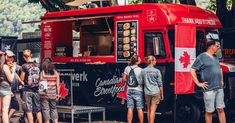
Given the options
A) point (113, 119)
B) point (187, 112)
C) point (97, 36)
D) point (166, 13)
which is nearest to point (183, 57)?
point (166, 13)

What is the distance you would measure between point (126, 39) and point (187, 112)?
2.42 m

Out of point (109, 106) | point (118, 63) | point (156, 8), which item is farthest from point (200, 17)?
point (109, 106)

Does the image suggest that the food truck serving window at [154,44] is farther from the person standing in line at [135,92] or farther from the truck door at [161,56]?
the person standing in line at [135,92]

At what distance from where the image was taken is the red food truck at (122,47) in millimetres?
13930

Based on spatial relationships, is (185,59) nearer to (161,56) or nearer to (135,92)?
(161,56)

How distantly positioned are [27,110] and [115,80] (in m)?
3.33

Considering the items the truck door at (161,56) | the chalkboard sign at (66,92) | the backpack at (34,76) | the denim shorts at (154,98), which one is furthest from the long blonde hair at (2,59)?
the truck door at (161,56)

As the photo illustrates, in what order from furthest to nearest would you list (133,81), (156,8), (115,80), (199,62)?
(115,80) → (156,8) → (133,81) → (199,62)

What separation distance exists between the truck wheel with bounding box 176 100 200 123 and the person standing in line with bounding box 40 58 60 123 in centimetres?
331

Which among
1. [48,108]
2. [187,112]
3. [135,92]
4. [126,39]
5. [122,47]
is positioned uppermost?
[126,39]

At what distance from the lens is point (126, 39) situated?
14641mm

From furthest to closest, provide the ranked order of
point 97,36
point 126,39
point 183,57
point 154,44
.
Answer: point 97,36, point 126,39, point 154,44, point 183,57

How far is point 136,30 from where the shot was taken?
47.3 feet

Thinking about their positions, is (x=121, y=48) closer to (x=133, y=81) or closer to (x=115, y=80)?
(x=115, y=80)
